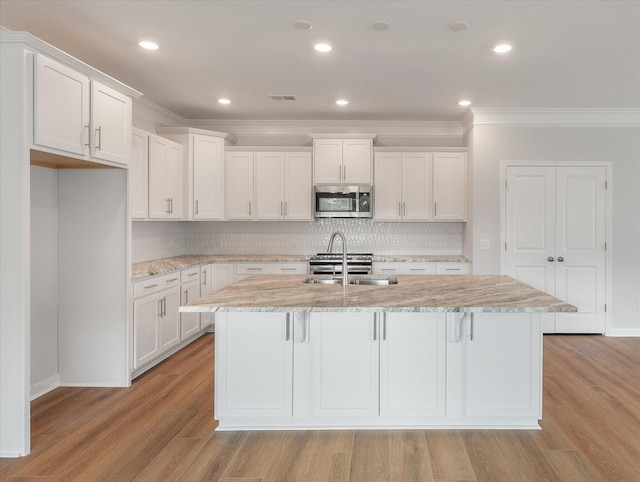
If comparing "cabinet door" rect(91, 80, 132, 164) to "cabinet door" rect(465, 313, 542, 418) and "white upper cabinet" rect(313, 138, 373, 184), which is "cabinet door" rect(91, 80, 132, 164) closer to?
"white upper cabinet" rect(313, 138, 373, 184)

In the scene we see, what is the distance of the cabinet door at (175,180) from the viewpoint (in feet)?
16.8

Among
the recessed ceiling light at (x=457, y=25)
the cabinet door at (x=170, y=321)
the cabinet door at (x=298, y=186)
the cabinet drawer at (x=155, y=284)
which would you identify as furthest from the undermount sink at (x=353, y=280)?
the cabinet door at (x=298, y=186)

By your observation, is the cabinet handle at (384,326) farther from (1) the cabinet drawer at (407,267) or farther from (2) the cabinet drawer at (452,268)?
(2) the cabinet drawer at (452,268)

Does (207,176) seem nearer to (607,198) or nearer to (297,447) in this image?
(297,447)

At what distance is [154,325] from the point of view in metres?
4.23

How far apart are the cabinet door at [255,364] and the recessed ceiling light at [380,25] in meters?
2.13

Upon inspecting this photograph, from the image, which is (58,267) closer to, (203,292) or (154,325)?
(154,325)

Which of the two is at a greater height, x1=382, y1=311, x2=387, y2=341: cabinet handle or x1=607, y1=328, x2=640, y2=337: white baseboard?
x1=382, y1=311, x2=387, y2=341: cabinet handle

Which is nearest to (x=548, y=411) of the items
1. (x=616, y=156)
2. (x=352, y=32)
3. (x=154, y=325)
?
(x=352, y=32)

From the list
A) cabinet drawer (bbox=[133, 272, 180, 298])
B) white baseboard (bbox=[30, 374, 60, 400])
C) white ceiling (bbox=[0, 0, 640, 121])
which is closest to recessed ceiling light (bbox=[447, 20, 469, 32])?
white ceiling (bbox=[0, 0, 640, 121])

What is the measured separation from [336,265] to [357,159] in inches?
55.6

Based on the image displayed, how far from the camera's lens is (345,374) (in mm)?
2861

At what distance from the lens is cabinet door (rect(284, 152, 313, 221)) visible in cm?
591

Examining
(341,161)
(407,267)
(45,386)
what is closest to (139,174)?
(45,386)
